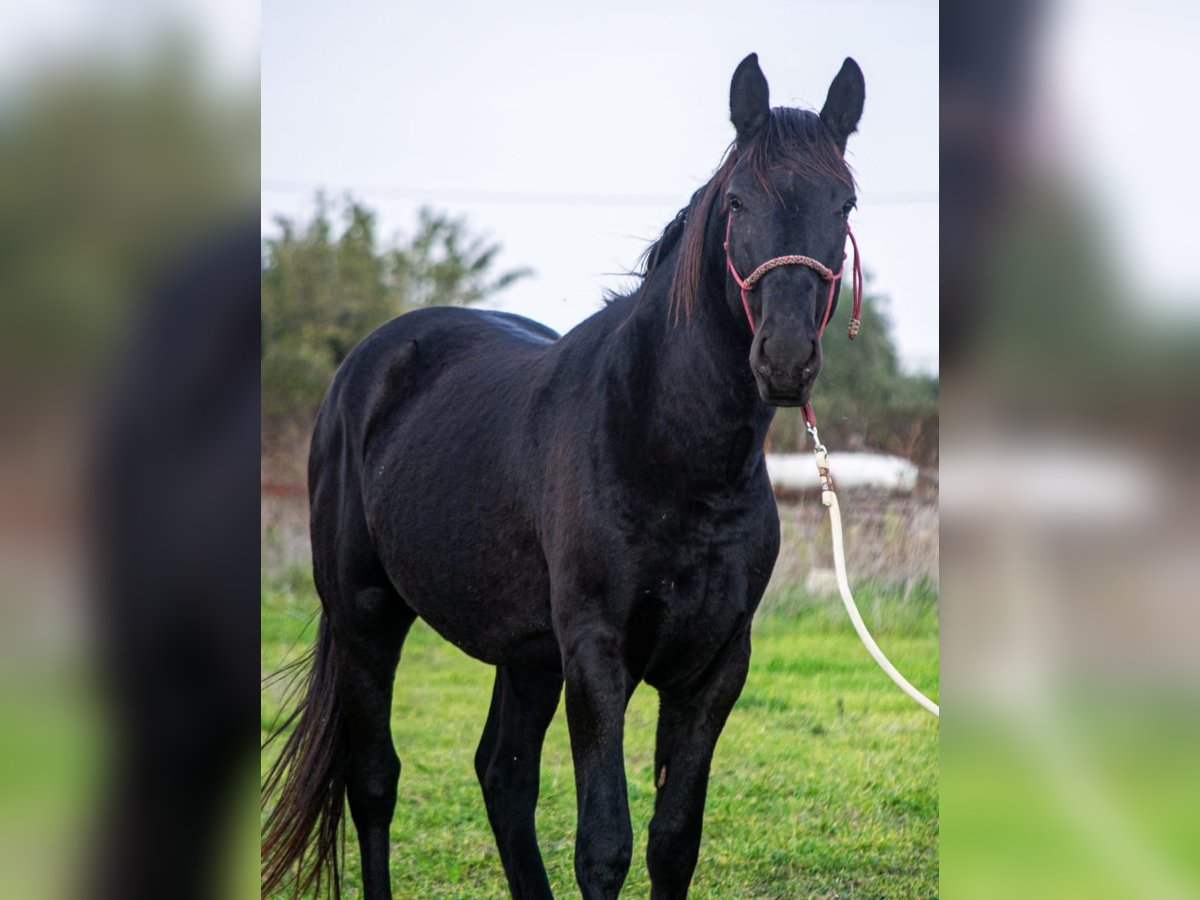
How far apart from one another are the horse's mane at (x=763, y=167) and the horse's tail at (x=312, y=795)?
2089 mm

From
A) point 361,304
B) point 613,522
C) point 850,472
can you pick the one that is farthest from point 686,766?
point 361,304

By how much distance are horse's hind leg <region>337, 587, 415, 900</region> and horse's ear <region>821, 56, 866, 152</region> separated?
7.48 ft

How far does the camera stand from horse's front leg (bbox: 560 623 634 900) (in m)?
2.94

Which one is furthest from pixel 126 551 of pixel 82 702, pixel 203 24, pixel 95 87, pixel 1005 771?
pixel 1005 771

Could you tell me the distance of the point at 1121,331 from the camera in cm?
144

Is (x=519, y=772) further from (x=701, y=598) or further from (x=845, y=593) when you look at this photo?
(x=845, y=593)

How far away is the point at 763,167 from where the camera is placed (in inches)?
106

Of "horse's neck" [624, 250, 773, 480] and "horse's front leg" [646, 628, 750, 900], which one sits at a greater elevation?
"horse's neck" [624, 250, 773, 480]

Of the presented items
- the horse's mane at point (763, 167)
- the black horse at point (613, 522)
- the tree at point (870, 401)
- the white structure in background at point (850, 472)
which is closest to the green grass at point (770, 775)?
the black horse at point (613, 522)

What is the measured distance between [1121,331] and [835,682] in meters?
5.63

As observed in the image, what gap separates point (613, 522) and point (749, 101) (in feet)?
3.55

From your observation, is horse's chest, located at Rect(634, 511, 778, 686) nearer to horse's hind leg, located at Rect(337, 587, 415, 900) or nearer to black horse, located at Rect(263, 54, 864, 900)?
black horse, located at Rect(263, 54, 864, 900)

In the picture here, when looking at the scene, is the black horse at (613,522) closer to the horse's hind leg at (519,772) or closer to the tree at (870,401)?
the horse's hind leg at (519,772)

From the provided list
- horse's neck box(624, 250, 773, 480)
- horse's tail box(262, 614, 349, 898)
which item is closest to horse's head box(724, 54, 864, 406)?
horse's neck box(624, 250, 773, 480)
